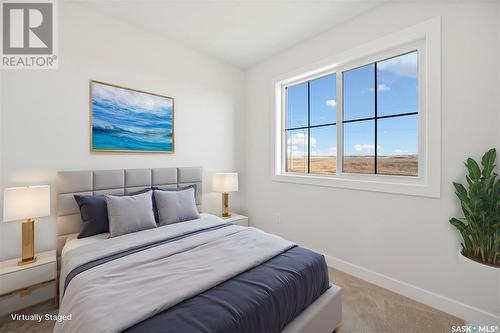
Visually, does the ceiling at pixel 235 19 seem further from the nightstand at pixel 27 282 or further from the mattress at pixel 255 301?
the nightstand at pixel 27 282

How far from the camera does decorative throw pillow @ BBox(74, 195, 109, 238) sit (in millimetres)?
2027

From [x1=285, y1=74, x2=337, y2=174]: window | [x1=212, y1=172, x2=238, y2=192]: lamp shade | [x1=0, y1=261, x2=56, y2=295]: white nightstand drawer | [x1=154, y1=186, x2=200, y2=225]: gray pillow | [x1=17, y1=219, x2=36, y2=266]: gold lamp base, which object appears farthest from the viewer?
[x1=212, y1=172, x2=238, y2=192]: lamp shade

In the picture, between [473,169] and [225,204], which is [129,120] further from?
[473,169]

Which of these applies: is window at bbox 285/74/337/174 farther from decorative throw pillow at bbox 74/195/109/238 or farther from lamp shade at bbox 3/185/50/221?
lamp shade at bbox 3/185/50/221

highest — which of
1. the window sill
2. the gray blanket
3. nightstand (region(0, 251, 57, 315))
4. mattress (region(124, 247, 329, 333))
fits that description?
the window sill

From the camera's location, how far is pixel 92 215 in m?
2.05

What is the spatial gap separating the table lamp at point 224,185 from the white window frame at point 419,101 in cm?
100

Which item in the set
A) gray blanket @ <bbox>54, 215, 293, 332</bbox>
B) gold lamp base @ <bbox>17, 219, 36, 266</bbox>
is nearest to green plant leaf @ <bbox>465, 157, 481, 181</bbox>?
gray blanket @ <bbox>54, 215, 293, 332</bbox>

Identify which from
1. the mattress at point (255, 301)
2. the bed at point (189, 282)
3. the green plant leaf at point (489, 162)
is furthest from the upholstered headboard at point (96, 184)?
the green plant leaf at point (489, 162)

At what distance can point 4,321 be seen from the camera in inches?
67.0

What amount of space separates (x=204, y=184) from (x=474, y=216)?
2848 millimetres

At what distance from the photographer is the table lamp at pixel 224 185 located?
310cm

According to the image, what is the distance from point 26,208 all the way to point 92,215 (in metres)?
0.45

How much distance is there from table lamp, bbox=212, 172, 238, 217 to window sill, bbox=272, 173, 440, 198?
839mm
